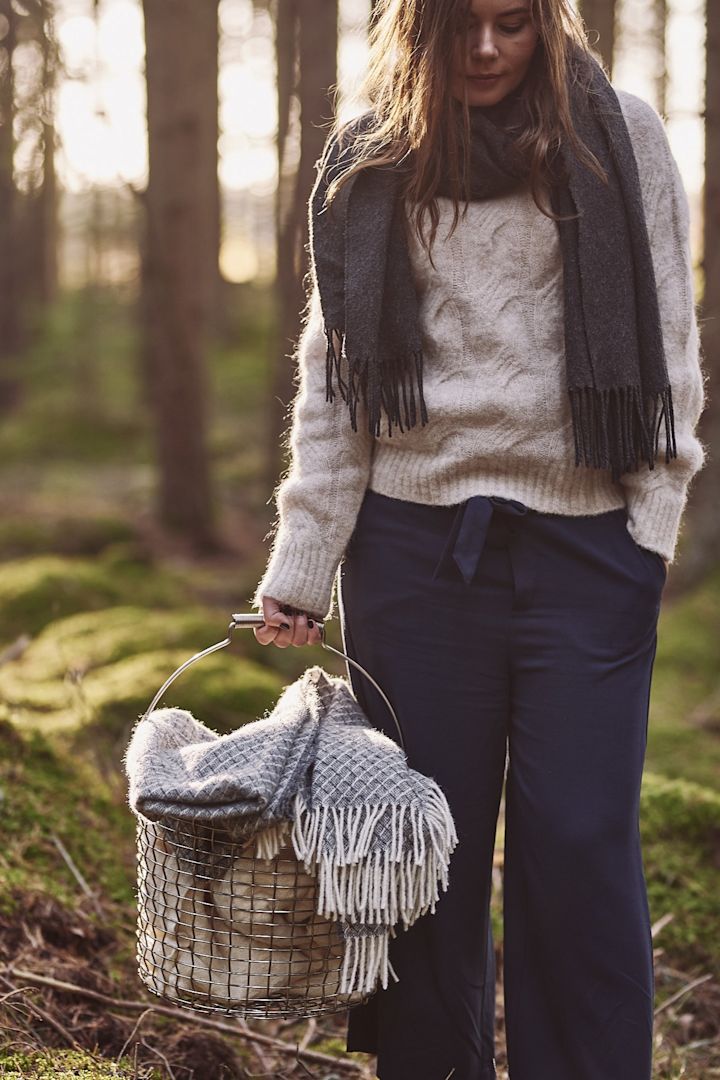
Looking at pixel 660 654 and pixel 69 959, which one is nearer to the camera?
pixel 69 959

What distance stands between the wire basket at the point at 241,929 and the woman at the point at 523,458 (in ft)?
0.85

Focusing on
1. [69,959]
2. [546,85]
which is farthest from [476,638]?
[69,959]

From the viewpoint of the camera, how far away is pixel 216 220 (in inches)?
705

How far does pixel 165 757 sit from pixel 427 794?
507 millimetres

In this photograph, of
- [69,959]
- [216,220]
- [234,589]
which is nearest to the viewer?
[69,959]

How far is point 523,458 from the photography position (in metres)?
2.26

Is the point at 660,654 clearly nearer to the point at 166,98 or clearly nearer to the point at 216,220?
the point at 166,98

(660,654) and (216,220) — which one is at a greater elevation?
(216,220)

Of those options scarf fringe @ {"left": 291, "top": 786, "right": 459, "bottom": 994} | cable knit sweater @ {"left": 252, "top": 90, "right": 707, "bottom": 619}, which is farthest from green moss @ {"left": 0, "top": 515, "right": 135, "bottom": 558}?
scarf fringe @ {"left": 291, "top": 786, "right": 459, "bottom": 994}

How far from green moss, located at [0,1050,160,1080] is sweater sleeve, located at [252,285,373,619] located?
1007 mm

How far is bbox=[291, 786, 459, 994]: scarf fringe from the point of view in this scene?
6.77ft

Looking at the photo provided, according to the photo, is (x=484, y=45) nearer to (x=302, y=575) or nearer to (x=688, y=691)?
(x=302, y=575)

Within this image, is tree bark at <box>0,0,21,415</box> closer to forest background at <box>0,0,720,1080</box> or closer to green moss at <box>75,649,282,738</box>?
forest background at <box>0,0,720,1080</box>

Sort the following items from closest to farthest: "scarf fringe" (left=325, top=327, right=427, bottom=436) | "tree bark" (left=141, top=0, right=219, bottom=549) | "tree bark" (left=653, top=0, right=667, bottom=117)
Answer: "scarf fringe" (left=325, top=327, right=427, bottom=436), "tree bark" (left=141, top=0, right=219, bottom=549), "tree bark" (left=653, top=0, right=667, bottom=117)
